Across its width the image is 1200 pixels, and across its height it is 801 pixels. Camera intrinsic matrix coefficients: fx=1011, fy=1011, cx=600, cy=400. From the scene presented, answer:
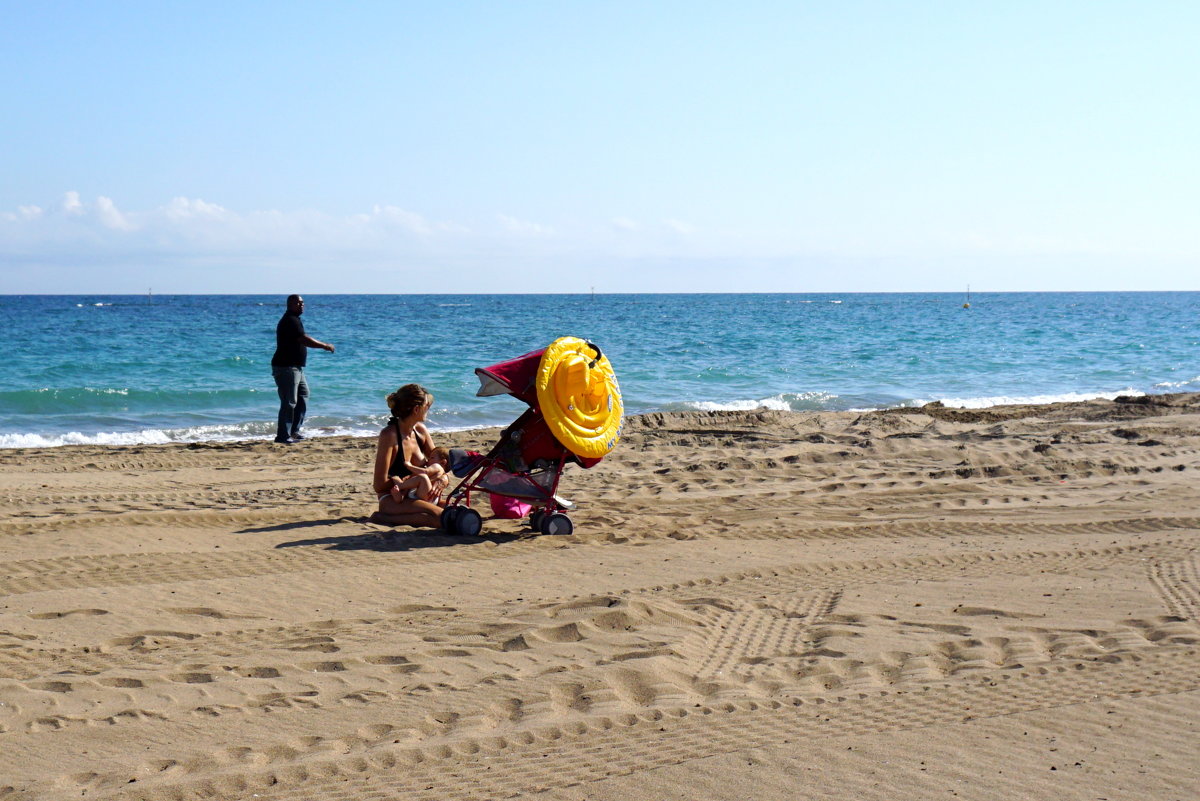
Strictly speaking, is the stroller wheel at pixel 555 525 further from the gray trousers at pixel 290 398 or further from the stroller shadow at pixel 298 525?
the gray trousers at pixel 290 398

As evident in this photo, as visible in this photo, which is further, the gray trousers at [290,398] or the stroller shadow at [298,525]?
the gray trousers at [290,398]

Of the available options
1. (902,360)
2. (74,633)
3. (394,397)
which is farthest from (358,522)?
(902,360)

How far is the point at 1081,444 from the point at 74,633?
9.24 meters

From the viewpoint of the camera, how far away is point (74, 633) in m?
4.64

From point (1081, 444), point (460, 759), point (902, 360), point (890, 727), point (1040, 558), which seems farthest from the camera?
point (902, 360)

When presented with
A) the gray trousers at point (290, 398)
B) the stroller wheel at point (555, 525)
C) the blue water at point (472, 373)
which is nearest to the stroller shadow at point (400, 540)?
the stroller wheel at point (555, 525)

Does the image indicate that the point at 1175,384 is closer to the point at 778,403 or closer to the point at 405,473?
the point at 778,403

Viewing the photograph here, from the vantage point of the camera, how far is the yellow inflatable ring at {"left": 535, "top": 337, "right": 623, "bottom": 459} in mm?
6207

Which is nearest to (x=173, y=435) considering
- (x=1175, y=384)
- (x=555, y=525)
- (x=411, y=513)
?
(x=411, y=513)

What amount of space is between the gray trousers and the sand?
2.94 m

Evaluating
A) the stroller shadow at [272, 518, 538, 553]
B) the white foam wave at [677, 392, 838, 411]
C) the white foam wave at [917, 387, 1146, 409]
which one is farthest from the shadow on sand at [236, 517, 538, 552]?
the white foam wave at [917, 387, 1146, 409]

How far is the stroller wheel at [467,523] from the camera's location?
654cm

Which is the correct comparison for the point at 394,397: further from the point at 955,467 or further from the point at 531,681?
the point at 955,467

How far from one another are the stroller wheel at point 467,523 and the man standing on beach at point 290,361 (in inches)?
190
